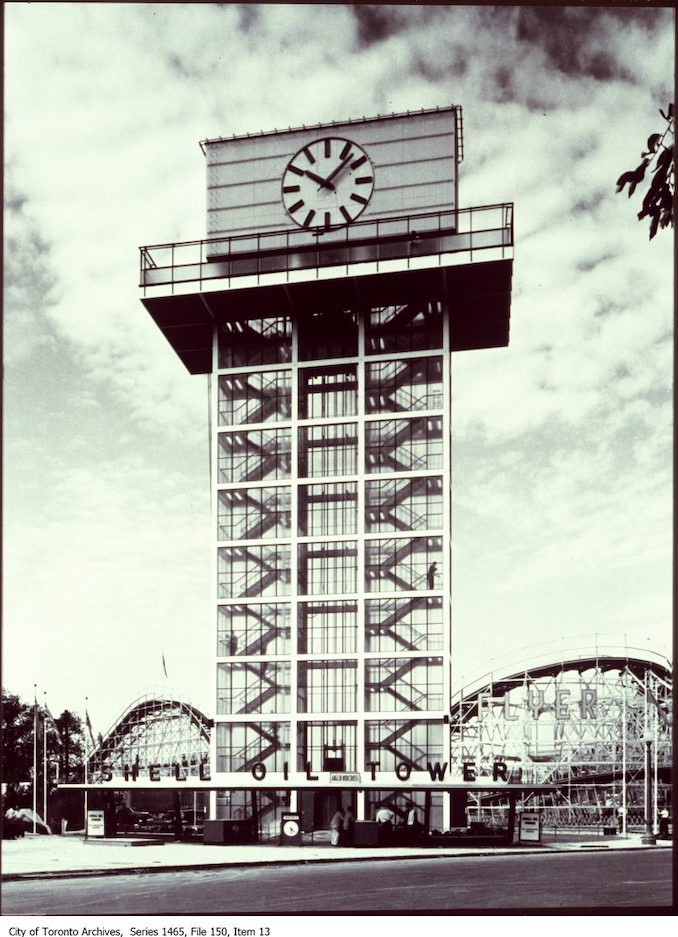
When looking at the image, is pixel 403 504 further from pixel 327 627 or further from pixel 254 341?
pixel 254 341

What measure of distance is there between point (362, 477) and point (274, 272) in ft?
32.0

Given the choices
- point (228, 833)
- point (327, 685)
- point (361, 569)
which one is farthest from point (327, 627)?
point (228, 833)

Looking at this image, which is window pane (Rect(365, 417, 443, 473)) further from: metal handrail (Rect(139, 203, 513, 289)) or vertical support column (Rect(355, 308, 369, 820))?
metal handrail (Rect(139, 203, 513, 289))

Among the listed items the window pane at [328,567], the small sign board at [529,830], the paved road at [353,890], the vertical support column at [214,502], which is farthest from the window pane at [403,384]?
the paved road at [353,890]

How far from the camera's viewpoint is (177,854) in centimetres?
3603

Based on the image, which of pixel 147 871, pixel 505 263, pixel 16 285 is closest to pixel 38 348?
pixel 16 285

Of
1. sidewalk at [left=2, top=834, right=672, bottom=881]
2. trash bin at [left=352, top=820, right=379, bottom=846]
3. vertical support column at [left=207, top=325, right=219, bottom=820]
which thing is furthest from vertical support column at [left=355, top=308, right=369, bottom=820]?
trash bin at [left=352, top=820, right=379, bottom=846]

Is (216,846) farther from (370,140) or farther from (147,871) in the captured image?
(370,140)

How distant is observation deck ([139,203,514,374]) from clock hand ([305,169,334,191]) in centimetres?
217

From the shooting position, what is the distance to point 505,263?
50.6 metres

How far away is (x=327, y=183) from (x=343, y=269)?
4.07m

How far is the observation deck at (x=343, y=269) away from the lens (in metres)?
50.6

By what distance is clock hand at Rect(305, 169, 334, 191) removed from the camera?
Result: 167 ft

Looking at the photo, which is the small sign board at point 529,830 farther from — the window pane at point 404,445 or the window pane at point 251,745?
the window pane at point 404,445
